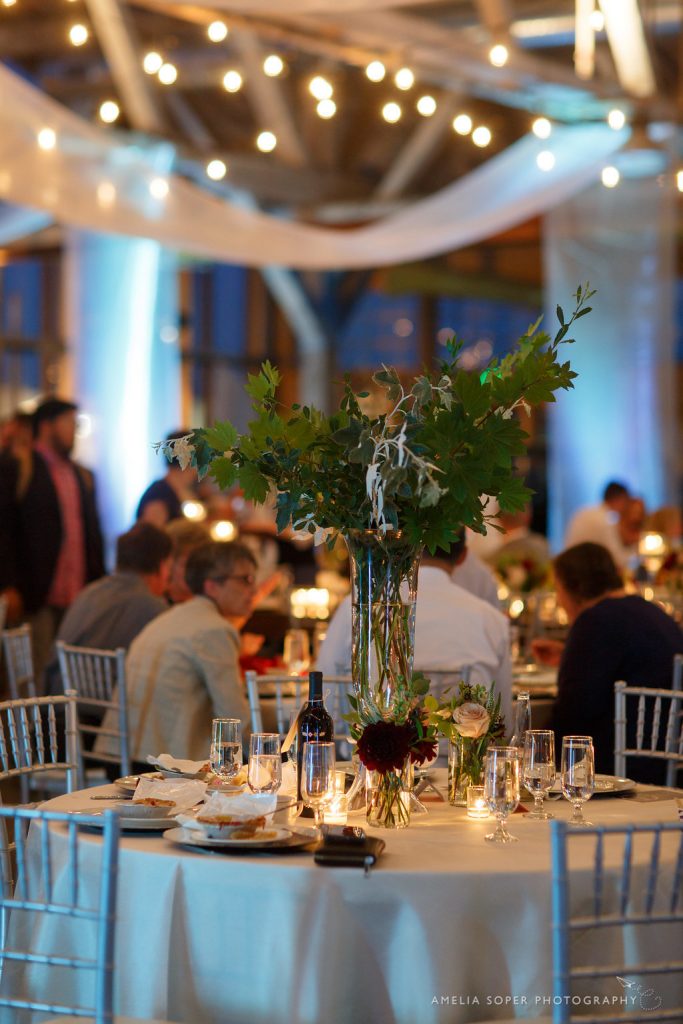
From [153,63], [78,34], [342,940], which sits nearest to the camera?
[342,940]

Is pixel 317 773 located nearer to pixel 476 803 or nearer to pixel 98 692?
pixel 476 803

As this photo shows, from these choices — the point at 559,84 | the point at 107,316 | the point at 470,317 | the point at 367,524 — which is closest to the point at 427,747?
the point at 367,524

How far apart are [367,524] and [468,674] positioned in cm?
118

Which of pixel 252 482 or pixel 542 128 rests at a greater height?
pixel 542 128

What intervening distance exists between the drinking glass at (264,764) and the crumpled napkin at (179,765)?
332 mm

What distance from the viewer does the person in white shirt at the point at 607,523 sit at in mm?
9141

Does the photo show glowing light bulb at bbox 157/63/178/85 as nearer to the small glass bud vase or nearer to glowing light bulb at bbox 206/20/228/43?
glowing light bulb at bbox 206/20/228/43

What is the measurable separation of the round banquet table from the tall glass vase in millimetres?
429

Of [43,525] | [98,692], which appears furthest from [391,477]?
[43,525]

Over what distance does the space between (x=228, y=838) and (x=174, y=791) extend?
398mm

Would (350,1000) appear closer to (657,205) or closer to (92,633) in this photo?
(92,633)

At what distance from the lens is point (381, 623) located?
298 centimetres

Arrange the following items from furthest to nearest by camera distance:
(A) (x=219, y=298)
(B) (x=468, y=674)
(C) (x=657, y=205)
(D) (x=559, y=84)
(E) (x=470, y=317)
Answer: (E) (x=470, y=317)
(A) (x=219, y=298)
(C) (x=657, y=205)
(D) (x=559, y=84)
(B) (x=468, y=674)

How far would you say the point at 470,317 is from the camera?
1998cm
